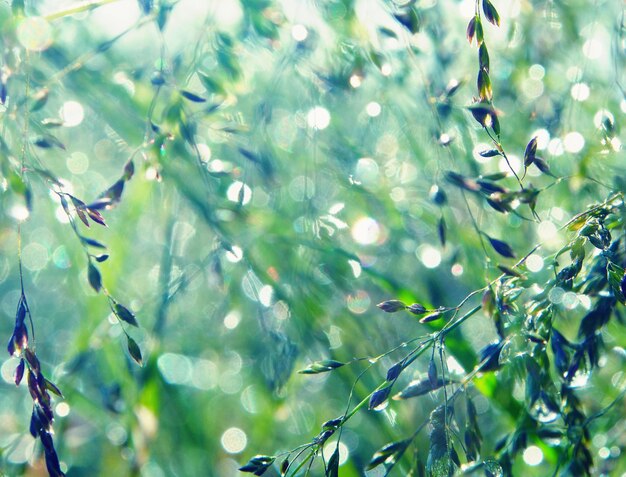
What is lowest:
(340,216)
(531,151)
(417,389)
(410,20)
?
(340,216)

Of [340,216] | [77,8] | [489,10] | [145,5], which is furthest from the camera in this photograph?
[340,216]

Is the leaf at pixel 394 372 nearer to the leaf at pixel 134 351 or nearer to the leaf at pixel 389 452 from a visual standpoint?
the leaf at pixel 389 452

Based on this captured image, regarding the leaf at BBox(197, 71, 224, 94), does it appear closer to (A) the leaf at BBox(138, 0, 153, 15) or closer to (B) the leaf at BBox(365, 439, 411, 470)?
(A) the leaf at BBox(138, 0, 153, 15)

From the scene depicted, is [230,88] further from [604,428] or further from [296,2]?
[604,428]

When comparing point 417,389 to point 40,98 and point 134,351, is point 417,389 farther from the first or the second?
point 40,98

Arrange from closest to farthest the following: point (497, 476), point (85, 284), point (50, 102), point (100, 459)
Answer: point (497, 476) → point (85, 284) → point (50, 102) → point (100, 459)

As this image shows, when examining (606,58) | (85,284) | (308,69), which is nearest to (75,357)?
(85,284)

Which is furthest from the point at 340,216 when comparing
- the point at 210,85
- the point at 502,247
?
the point at 502,247

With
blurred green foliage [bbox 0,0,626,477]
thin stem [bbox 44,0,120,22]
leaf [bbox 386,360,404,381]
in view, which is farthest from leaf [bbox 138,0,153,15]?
leaf [bbox 386,360,404,381]

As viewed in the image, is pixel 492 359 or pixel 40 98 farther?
pixel 40 98
